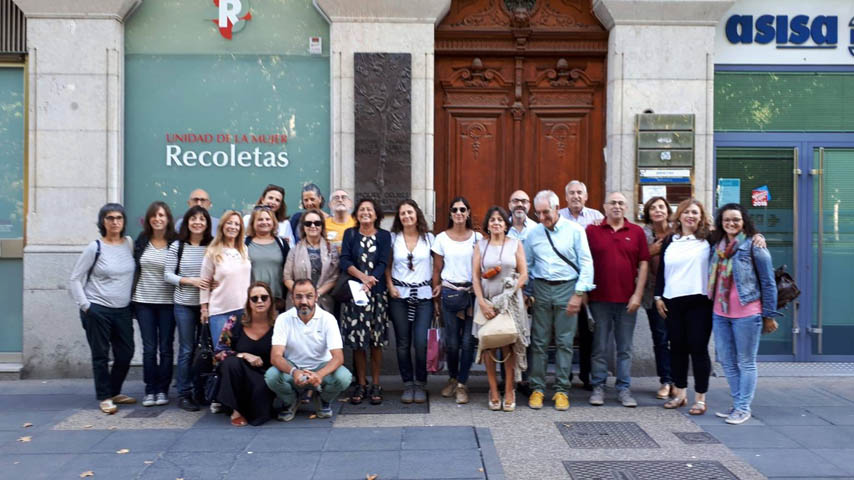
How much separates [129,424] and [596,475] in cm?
400

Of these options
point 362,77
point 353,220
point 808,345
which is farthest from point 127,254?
point 808,345

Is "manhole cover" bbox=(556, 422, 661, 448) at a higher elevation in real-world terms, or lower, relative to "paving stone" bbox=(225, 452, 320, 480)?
higher

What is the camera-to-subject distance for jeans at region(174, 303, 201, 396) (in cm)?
715

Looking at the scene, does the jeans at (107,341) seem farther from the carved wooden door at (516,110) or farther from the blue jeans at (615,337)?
the blue jeans at (615,337)

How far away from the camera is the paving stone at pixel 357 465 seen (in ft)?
17.4

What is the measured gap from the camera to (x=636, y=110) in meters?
8.87

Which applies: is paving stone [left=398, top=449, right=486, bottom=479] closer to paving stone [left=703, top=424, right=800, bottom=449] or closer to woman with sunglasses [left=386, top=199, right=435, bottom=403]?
woman with sunglasses [left=386, top=199, right=435, bottom=403]

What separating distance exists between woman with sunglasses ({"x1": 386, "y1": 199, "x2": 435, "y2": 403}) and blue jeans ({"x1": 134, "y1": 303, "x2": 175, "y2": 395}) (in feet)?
6.89

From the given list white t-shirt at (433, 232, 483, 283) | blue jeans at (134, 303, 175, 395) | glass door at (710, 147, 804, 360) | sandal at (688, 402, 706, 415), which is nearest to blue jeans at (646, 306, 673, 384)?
sandal at (688, 402, 706, 415)

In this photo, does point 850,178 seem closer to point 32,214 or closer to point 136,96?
point 136,96

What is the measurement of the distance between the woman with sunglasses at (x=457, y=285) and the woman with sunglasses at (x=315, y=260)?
1.00 meters

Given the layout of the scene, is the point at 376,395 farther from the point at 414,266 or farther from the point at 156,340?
the point at 156,340

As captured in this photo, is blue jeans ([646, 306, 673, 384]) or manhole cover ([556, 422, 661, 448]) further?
blue jeans ([646, 306, 673, 384])

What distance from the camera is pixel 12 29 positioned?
8820 millimetres
